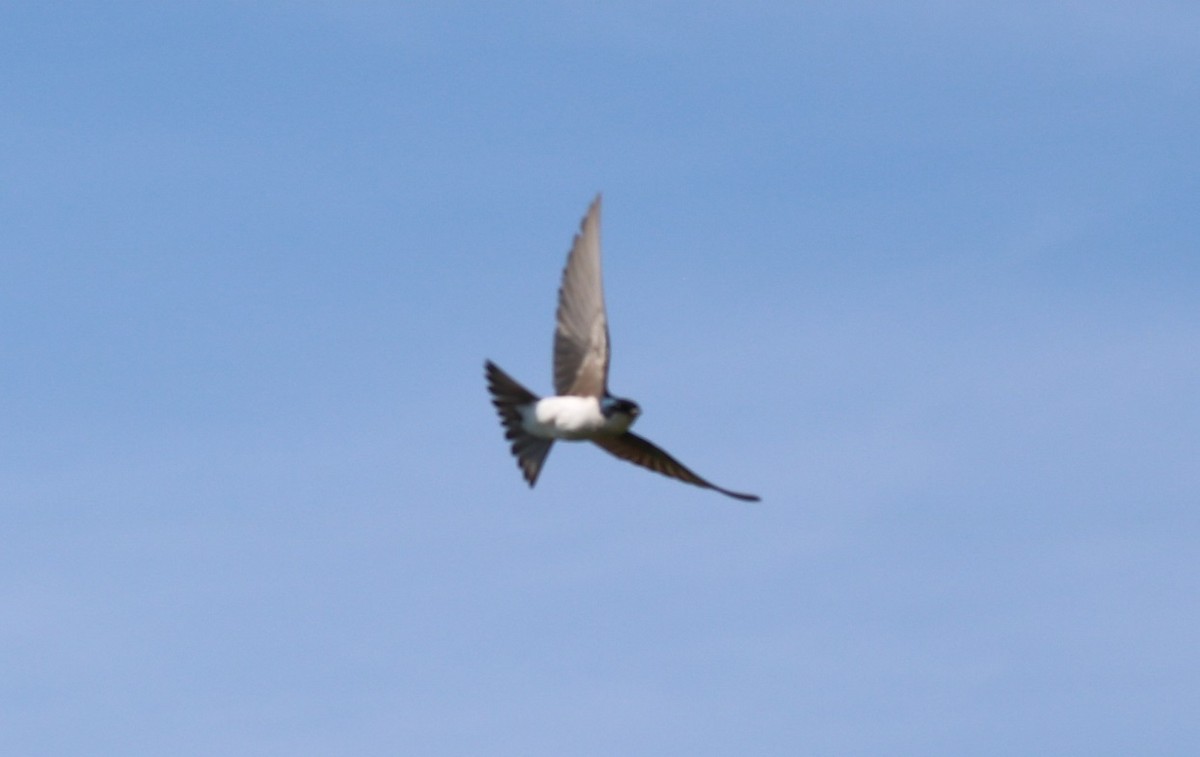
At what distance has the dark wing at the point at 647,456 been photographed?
65.3ft

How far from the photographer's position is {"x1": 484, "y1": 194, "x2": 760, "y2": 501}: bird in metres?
19.0

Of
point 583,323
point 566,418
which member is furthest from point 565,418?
point 583,323

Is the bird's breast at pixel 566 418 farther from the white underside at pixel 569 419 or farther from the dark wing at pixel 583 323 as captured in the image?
the dark wing at pixel 583 323

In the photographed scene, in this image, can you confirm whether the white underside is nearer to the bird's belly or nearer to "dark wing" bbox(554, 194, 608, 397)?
the bird's belly

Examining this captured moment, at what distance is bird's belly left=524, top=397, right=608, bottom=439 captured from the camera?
18.9 m

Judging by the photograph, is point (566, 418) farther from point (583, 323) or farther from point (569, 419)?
point (583, 323)

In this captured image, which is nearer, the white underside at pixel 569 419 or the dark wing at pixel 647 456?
the white underside at pixel 569 419

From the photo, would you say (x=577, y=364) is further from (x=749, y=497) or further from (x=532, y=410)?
(x=749, y=497)

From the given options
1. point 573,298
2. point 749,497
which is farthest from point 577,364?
point 749,497

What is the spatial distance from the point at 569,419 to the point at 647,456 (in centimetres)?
150

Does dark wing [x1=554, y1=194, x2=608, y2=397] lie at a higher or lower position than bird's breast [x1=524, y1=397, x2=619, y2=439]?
higher

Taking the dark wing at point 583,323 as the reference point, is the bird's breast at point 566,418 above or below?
below

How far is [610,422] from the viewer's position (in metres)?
19.0

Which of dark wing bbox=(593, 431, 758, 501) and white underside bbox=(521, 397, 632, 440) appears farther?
dark wing bbox=(593, 431, 758, 501)
